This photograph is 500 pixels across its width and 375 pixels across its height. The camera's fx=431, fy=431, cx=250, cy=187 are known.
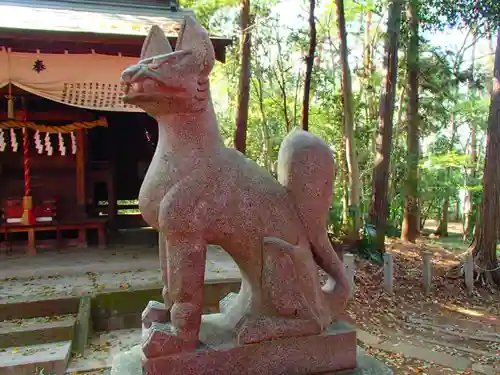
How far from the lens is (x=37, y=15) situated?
6.99m

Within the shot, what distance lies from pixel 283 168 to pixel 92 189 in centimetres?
701

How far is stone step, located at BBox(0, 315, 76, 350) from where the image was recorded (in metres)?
4.33

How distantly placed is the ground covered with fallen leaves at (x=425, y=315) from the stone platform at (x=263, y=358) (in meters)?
3.03

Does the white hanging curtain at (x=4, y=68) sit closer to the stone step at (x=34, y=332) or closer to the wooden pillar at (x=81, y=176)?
the wooden pillar at (x=81, y=176)

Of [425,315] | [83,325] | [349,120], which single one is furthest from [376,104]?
[83,325]

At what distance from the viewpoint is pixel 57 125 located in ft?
24.6

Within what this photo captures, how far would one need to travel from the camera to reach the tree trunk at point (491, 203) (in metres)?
8.88

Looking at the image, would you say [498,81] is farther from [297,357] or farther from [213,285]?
[297,357]

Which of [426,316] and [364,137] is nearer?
[426,316]

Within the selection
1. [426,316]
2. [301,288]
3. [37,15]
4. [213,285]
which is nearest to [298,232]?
[301,288]

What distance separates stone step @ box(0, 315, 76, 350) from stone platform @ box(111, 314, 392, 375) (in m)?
2.62

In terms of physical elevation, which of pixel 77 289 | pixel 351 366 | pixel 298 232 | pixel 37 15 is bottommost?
pixel 77 289

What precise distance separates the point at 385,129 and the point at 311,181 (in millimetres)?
7986

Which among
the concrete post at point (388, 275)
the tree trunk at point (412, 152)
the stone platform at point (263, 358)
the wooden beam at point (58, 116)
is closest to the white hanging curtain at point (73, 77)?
the wooden beam at point (58, 116)
